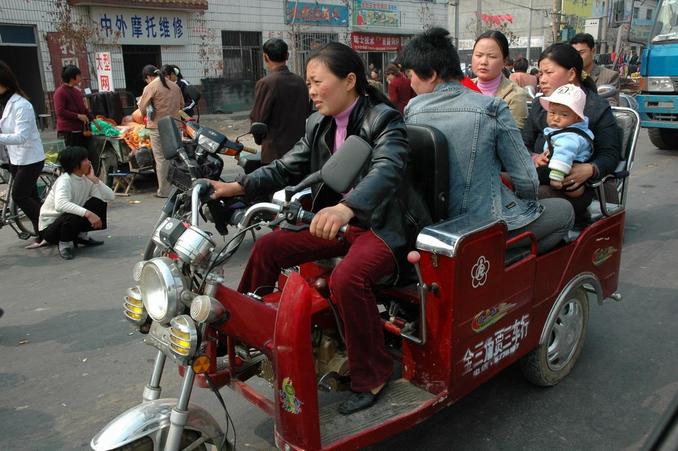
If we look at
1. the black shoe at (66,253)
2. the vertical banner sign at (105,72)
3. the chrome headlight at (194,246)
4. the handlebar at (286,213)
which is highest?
the vertical banner sign at (105,72)

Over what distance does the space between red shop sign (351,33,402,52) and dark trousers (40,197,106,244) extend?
1871cm

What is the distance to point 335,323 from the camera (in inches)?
103

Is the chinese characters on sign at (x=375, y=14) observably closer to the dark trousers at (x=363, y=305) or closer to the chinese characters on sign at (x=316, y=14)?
the chinese characters on sign at (x=316, y=14)

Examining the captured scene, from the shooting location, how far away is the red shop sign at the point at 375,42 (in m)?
23.4

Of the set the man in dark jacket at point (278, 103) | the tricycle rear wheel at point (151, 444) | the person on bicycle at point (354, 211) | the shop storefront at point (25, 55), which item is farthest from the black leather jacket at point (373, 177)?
the shop storefront at point (25, 55)

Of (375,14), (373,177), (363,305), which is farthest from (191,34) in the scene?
(363,305)

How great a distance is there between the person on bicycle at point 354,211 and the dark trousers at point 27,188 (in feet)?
12.9

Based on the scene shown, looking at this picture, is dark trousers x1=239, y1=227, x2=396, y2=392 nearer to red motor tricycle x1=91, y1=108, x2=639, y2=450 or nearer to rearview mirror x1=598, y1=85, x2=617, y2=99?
red motor tricycle x1=91, y1=108, x2=639, y2=450

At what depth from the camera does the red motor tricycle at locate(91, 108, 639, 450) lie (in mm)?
2057

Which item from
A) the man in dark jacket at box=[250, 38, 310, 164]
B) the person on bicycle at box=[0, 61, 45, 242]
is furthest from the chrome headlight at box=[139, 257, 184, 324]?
the person on bicycle at box=[0, 61, 45, 242]

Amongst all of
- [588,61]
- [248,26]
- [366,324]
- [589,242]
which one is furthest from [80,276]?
[248,26]

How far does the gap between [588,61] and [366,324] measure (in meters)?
4.51

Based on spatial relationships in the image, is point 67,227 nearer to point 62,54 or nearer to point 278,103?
point 278,103

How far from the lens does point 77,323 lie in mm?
4227
